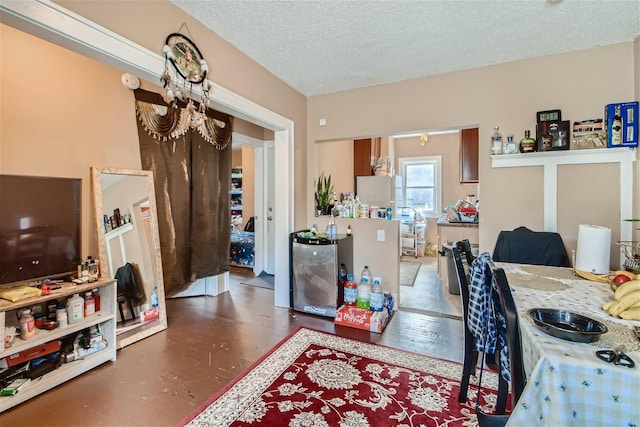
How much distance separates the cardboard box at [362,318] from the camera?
2650 millimetres

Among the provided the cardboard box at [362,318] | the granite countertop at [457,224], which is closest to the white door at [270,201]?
the cardboard box at [362,318]

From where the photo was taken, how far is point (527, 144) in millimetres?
2543

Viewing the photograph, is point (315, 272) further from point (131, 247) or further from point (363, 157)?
point (363, 157)

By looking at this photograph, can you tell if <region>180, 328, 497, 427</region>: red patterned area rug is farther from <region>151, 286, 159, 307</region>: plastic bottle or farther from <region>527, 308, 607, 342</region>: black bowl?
<region>151, 286, 159, 307</region>: plastic bottle

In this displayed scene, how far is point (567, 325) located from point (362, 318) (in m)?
1.85

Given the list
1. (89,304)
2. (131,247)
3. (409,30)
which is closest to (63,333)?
(89,304)

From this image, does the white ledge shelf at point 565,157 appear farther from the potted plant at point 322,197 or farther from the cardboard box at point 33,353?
the cardboard box at point 33,353

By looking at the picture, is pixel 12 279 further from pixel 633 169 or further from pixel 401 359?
pixel 633 169

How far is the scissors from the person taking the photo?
0.77 meters

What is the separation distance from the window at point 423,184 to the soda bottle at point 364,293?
158 inches

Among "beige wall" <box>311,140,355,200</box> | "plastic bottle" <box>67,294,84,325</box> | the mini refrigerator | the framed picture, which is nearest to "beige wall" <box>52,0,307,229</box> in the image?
"beige wall" <box>311,140,355,200</box>

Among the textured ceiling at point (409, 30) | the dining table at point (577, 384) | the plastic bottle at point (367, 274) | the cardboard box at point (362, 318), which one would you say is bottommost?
the cardboard box at point (362, 318)

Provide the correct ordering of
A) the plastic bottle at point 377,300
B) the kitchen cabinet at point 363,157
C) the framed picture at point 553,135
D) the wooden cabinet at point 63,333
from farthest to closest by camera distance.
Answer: the kitchen cabinet at point 363,157, the plastic bottle at point 377,300, the framed picture at point 553,135, the wooden cabinet at point 63,333

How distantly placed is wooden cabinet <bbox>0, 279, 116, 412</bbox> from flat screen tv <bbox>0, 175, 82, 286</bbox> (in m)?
0.21
